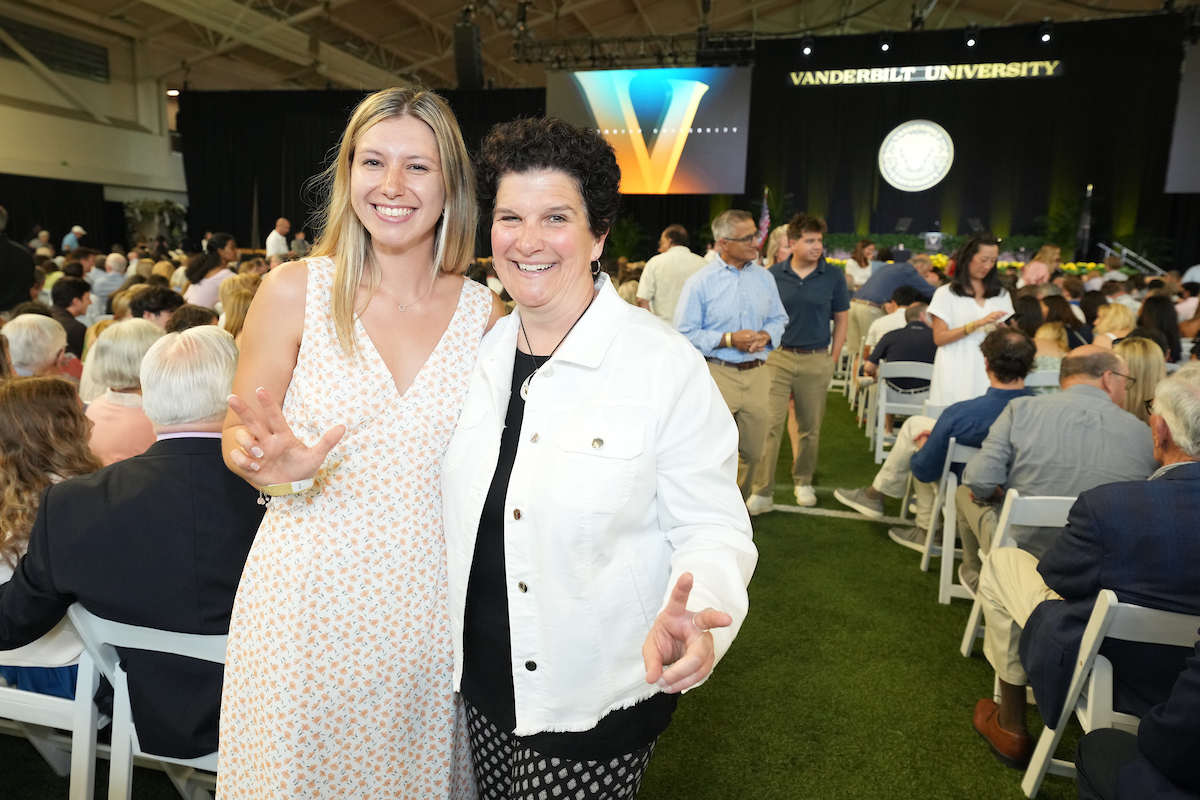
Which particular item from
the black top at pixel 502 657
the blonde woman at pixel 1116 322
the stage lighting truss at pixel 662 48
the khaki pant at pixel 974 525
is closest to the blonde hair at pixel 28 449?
→ the black top at pixel 502 657

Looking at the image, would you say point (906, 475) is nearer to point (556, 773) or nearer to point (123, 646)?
point (556, 773)

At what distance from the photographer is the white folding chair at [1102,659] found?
188 centimetres

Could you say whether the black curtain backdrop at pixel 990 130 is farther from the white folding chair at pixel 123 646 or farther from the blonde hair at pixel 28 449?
the white folding chair at pixel 123 646

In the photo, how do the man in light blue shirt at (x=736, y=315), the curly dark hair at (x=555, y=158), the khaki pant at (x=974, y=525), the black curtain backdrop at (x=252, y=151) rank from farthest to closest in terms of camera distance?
the black curtain backdrop at (x=252, y=151) → the man in light blue shirt at (x=736, y=315) → the khaki pant at (x=974, y=525) → the curly dark hair at (x=555, y=158)

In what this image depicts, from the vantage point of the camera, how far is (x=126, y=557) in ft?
5.42

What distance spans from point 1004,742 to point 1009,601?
46 cm

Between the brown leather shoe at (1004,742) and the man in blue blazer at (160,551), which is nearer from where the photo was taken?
the man in blue blazer at (160,551)

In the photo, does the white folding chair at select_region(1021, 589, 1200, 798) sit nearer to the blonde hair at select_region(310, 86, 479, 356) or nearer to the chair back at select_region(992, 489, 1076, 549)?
the chair back at select_region(992, 489, 1076, 549)

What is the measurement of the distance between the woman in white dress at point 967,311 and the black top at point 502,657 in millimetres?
3838

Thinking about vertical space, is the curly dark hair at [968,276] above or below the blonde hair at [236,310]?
above

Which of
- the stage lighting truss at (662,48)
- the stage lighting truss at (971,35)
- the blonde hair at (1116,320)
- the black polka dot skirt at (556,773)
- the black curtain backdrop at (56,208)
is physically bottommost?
the black polka dot skirt at (556,773)

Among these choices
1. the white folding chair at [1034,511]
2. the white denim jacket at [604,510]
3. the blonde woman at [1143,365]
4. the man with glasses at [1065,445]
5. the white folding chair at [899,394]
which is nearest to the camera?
the white denim jacket at [604,510]

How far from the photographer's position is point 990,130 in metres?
15.0

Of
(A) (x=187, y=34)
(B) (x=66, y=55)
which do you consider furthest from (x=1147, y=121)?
(B) (x=66, y=55)
